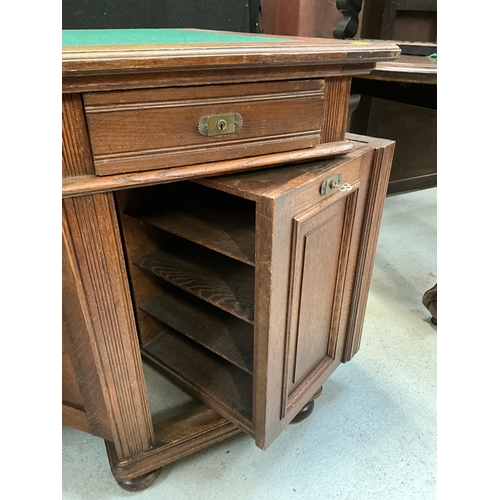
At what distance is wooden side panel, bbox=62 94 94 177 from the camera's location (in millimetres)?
493

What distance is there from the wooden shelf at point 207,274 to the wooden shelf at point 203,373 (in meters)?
0.22

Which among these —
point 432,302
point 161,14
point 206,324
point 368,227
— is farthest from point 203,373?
point 161,14

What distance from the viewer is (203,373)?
0.92 metres

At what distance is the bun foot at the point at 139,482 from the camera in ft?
2.72

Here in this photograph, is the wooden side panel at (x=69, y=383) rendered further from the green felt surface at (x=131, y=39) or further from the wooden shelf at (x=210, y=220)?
the green felt surface at (x=131, y=39)

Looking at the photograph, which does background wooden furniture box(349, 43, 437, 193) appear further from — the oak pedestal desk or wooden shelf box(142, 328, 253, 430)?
wooden shelf box(142, 328, 253, 430)

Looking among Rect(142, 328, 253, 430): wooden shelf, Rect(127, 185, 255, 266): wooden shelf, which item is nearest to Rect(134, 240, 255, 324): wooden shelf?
Rect(127, 185, 255, 266): wooden shelf

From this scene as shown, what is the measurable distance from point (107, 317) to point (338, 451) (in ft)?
2.02

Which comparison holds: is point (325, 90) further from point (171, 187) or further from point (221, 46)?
point (171, 187)

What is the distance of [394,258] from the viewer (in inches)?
65.4

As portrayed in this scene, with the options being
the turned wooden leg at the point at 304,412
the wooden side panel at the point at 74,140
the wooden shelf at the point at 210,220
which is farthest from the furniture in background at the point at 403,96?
the turned wooden leg at the point at 304,412

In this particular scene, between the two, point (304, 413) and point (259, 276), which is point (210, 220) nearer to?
point (259, 276)

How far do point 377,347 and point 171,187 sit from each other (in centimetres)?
76

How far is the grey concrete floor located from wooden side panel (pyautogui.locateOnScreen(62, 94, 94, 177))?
680 millimetres
